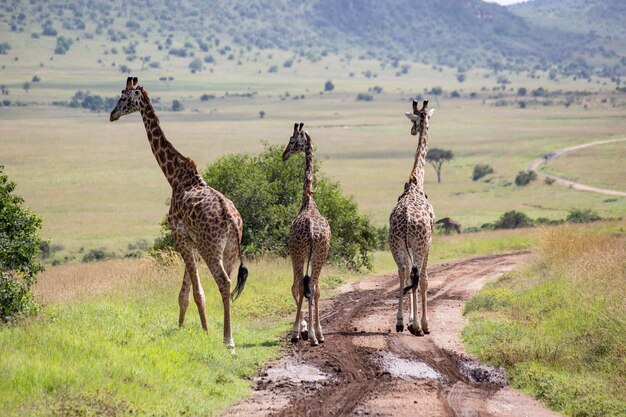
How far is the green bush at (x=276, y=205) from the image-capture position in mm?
24750

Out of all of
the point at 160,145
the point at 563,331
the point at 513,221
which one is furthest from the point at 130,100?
the point at 513,221

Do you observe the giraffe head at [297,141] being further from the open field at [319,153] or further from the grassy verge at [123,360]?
the open field at [319,153]

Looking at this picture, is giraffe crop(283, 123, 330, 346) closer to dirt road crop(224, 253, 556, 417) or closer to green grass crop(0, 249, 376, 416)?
dirt road crop(224, 253, 556, 417)

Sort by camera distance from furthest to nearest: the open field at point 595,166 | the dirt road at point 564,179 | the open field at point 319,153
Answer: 1. the open field at point 595,166
2. the dirt road at point 564,179
3. the open field at point 319,153

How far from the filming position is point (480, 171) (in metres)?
73.8

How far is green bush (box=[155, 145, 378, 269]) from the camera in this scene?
24.8 metres

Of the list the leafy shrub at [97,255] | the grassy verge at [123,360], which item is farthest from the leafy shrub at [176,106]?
the grassy verge at [123,360]

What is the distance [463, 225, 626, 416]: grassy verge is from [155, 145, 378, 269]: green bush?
6.26m

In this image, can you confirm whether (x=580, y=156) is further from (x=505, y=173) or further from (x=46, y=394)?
(x=46, y=394)

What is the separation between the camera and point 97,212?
2279 inches

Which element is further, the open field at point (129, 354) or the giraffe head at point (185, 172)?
the giraffe head at point (185, 172)

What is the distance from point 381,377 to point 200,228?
354 cm

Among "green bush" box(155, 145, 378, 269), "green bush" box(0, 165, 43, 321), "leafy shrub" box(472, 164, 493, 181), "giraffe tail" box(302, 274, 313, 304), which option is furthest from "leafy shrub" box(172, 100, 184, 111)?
"giraffe tail" box(302, 274, 313, 304)

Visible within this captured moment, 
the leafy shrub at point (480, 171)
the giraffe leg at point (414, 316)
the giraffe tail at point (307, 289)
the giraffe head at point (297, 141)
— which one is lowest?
the leafy shrub at point (480, 171)
